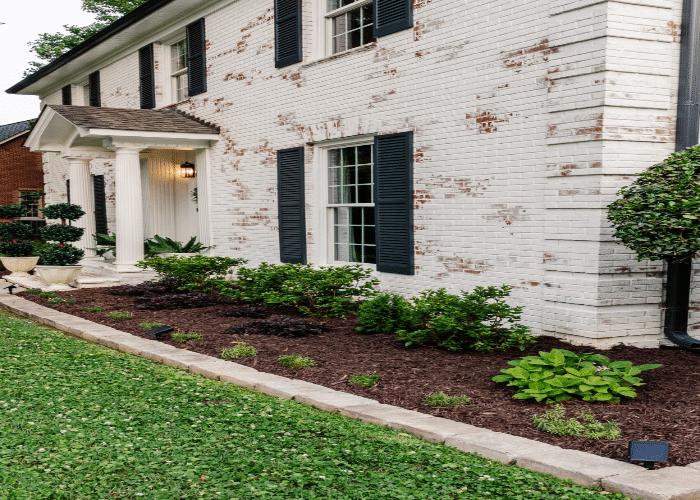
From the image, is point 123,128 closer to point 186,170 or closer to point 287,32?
point 186,170

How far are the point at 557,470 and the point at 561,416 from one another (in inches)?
38.4

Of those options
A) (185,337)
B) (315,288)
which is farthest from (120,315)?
(315,288)

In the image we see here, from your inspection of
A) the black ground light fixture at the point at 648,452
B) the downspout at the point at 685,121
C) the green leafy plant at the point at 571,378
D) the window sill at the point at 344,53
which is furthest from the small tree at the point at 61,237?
the black ground light fixture at the point at 648,452

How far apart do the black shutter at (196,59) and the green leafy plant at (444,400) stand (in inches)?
367

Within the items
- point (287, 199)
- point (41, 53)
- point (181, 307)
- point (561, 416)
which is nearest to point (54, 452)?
point (561, 416)

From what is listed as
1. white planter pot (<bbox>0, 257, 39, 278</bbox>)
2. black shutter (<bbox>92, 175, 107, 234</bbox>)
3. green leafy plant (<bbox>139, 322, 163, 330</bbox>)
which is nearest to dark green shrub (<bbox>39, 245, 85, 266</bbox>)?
white planter pot (<bbox>0, 257, 39, 278</bbox>)

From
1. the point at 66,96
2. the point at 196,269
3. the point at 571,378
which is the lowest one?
the point at 571,378

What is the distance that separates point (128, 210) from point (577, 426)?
9.45m

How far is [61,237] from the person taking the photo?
11297 millimetres

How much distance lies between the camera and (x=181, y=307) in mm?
9117

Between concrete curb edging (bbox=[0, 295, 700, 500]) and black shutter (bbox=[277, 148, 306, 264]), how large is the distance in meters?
3.80

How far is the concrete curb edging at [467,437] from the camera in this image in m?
2.97

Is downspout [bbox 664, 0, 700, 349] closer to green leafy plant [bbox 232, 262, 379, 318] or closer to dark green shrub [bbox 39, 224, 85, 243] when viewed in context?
green leafy plant [bbox 232, 262, 379, 318]

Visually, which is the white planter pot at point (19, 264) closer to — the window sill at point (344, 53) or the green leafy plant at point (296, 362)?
the window sill at point (344, 53)
